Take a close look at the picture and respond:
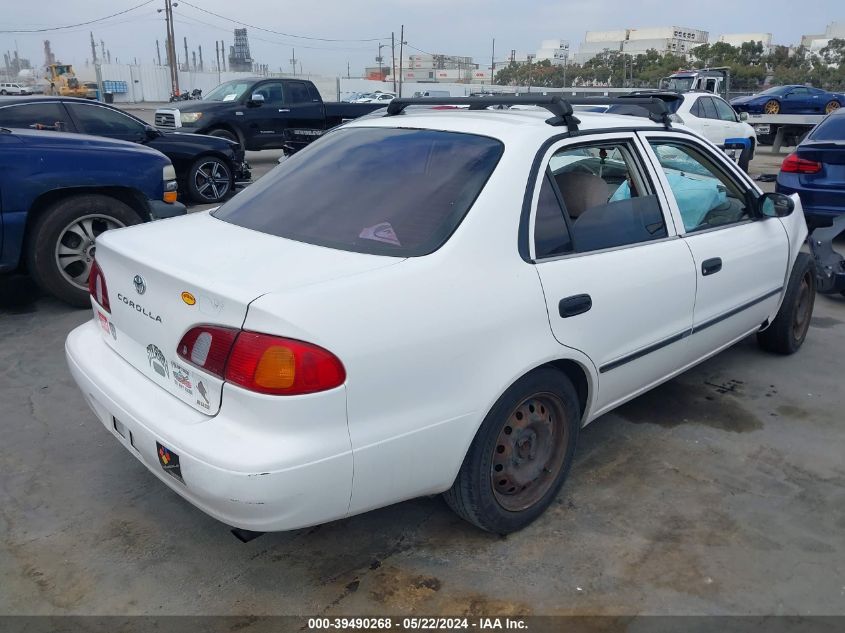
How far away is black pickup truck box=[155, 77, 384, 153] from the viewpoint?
45.0 ft

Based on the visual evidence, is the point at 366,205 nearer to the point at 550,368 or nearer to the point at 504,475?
the point at 550,368

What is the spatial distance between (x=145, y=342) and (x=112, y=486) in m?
1.00

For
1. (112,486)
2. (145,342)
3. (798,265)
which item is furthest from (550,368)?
(798,265)

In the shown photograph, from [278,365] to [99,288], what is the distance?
128 cm

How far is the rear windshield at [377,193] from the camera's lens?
8.48 ft

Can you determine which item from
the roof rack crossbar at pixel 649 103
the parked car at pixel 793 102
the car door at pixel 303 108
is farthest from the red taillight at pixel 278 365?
the parked car at pixel 793 102

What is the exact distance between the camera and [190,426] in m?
2.24

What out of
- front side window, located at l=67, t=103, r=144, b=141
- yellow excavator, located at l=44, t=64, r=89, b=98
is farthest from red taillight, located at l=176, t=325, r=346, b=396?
yellow excavator, located at l=44, t=64, r=89, b=98

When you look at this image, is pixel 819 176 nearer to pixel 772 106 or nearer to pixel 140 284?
pixel 140 284

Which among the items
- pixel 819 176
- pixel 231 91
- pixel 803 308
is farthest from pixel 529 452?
pixel 231 91

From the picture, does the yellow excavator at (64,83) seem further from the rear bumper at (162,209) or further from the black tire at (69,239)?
the black tire at (69,239)

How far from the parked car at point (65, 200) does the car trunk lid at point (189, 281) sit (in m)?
2.69

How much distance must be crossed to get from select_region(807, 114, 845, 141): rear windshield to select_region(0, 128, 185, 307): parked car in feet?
22.2

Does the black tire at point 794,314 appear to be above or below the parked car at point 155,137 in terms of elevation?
below
